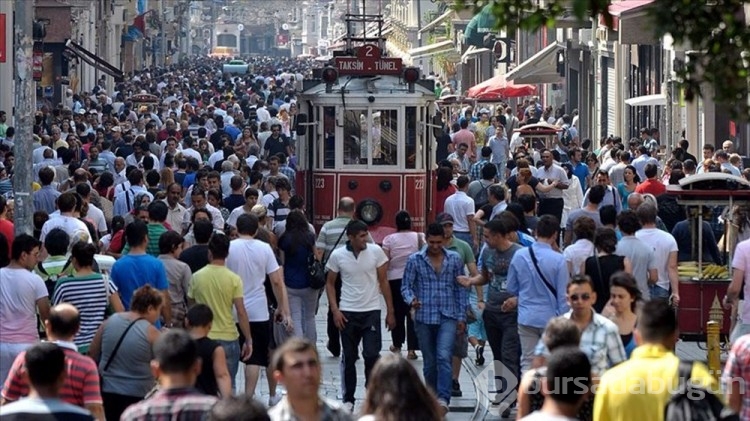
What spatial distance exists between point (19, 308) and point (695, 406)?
500cm

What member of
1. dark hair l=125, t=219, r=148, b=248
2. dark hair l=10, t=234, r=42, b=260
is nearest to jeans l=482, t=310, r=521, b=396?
dark hair l=125, t=219, r=148, b=248

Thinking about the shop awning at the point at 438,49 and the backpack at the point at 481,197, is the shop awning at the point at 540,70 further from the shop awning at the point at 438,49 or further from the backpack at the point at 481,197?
the backpack at the point at 481,197

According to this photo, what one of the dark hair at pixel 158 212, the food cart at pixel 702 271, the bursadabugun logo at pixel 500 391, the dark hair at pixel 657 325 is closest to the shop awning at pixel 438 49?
the food cart at pixel 702 271

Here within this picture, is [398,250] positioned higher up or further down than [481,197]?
further down

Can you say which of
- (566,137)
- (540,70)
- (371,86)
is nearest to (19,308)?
(371,86)

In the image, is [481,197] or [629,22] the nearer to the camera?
[481,197]

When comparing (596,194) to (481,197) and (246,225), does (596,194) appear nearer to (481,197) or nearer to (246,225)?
(246,225)

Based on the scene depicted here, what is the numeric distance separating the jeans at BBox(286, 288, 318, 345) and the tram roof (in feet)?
21.8

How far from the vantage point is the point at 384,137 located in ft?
66.8

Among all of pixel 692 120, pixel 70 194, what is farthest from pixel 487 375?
pixel 692 120

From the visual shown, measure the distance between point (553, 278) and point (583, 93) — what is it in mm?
36208

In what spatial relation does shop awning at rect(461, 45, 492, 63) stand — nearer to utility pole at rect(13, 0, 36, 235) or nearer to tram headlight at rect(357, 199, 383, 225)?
tram headlight at rect(357, 199, 383, 225)

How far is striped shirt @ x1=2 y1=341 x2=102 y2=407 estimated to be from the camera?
8.67 m

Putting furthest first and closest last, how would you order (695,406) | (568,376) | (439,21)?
(439,21)
(695,406)
(568,376)
